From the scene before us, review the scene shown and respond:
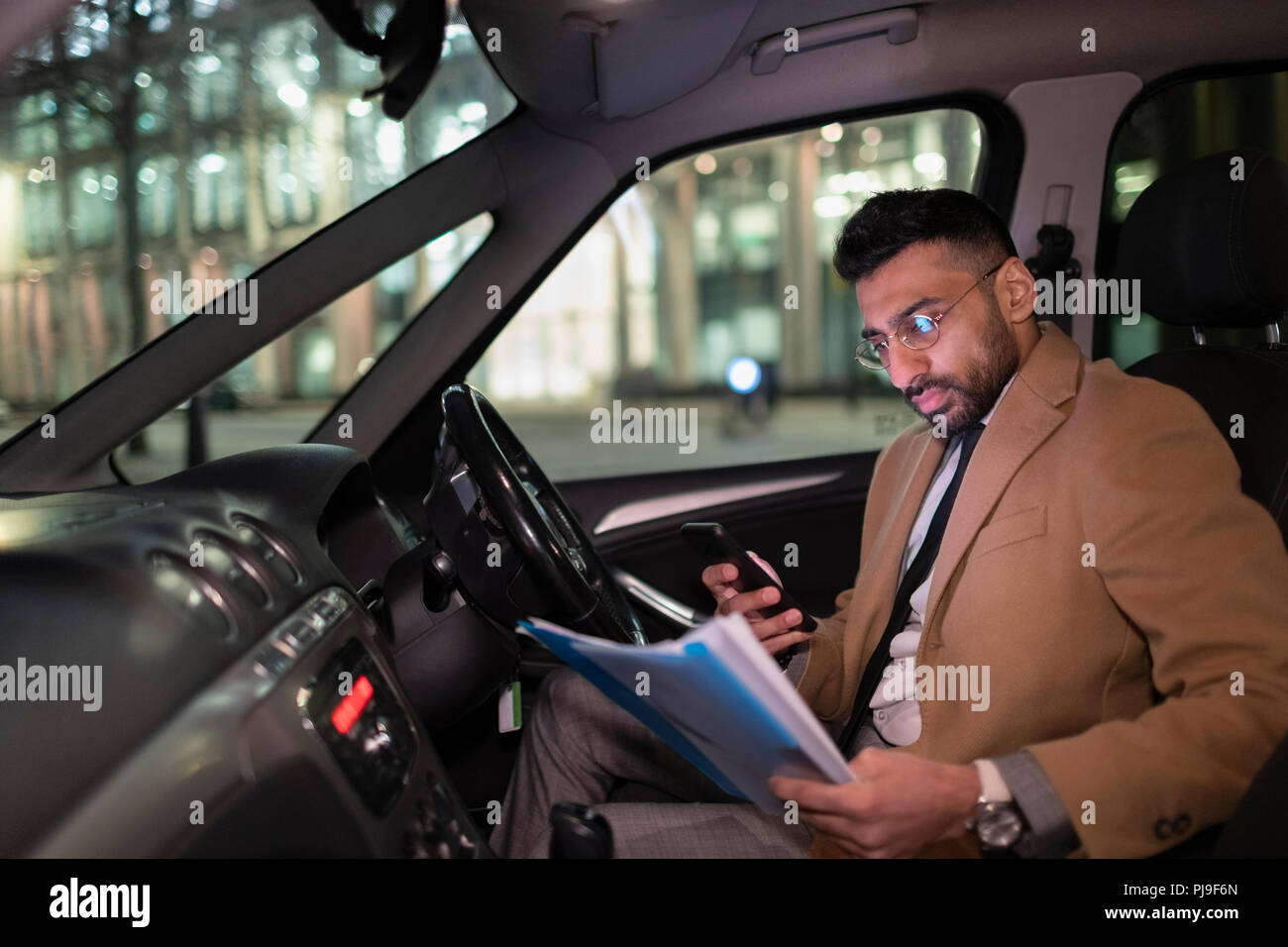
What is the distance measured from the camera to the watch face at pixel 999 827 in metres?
1.06

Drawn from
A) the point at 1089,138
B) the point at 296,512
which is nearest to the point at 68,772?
the point at 296,512

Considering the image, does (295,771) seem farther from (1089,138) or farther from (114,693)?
(1089,138)

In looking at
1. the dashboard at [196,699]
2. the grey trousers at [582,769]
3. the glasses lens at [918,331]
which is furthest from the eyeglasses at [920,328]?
the dashboard at [196,699]

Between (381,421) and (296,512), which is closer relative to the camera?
(296,512)

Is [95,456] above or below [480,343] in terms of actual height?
below

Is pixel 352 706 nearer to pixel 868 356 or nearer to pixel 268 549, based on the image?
pixel 268 549

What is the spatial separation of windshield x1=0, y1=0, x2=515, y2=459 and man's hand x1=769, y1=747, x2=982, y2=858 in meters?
1.20

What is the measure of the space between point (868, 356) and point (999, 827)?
0.76 meters

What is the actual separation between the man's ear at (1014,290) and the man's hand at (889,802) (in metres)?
0.67

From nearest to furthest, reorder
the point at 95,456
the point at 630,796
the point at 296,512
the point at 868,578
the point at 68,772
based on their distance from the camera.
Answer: the point at 68,772 < the point at 296,512 < the point at 868,578 < the point at 630,796 < the point at 95,456

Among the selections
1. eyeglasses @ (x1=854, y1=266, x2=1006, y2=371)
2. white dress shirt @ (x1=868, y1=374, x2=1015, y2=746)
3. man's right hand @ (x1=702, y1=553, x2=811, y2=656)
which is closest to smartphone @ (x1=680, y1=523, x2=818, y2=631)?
man's right hand @ (x1=702, y1=553, x2=811, y2=656)

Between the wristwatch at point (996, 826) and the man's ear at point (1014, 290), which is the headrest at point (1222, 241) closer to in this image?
the man's ear at point (1014, 290)

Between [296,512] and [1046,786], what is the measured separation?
878 millimetres

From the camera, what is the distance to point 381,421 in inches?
86.0
